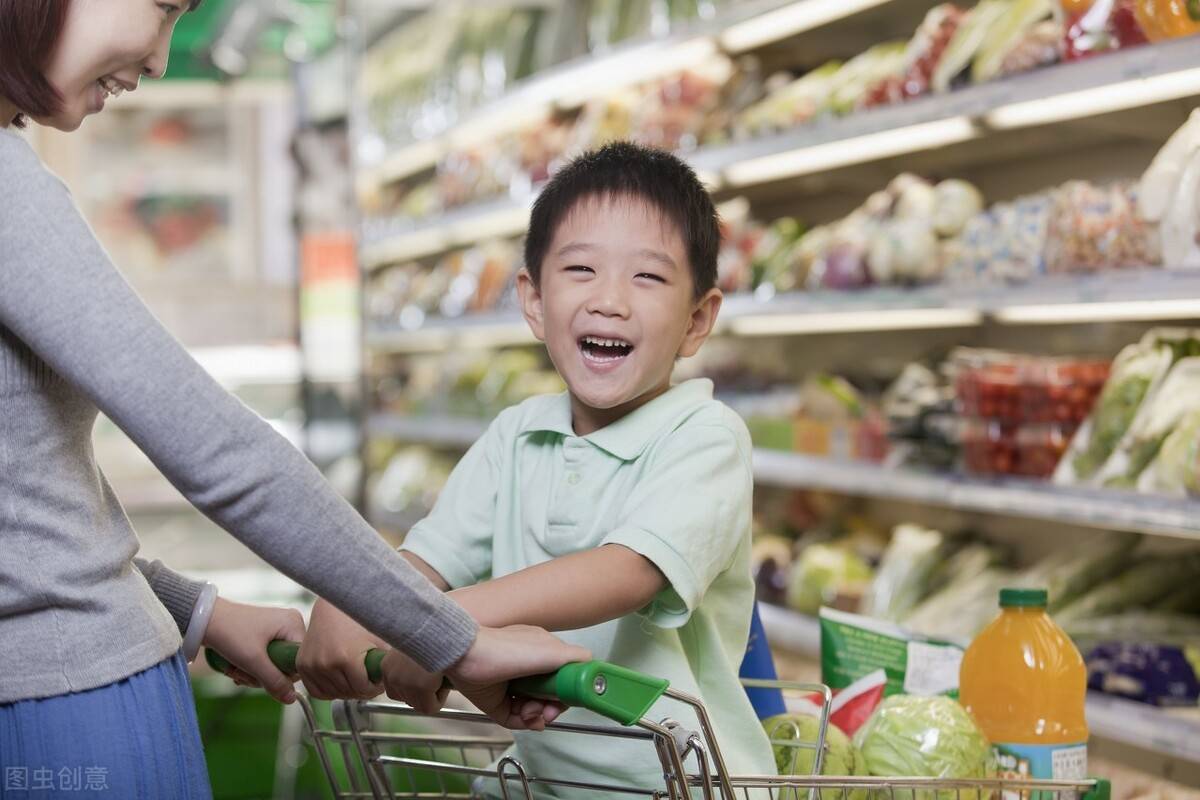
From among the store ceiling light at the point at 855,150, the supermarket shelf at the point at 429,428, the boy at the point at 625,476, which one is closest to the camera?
the boy at the point at 625,476

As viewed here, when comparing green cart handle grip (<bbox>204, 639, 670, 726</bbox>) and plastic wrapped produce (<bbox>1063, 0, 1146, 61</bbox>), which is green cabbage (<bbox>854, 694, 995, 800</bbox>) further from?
plastic wrapped produce (<bbox>1063, 0, 1146, 61</bbox>)

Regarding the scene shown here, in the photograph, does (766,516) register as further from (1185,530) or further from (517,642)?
(517,642)

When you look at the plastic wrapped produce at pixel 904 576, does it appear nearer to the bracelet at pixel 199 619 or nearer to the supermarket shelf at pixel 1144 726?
the supermarket shelf at pixel 1144 726

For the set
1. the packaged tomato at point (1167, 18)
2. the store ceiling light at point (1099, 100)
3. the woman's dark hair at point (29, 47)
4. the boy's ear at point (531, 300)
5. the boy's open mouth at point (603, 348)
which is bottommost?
the boy's open mouth at point (603, 348)

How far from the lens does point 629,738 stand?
58.3 inches

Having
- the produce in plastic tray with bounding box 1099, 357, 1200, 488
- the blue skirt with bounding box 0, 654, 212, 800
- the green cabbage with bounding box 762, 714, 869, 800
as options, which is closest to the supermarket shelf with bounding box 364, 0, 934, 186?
the produce in plastic tray with bounding box 1099, 357, 1200, 488

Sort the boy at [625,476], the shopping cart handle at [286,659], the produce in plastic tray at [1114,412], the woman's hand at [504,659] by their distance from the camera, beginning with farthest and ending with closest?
the produce in plastic tray at [1114,412] → the boy at [625,476] → the shopping cart handle at [286,659] → the woman's hand at [504,659]

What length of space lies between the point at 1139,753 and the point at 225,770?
10.6ft

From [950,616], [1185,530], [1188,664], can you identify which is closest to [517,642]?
[1185,530]

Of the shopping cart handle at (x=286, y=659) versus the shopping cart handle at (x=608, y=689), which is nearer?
the shopping cart handle at (x=608, y=689)

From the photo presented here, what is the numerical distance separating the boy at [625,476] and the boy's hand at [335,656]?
0.06ft

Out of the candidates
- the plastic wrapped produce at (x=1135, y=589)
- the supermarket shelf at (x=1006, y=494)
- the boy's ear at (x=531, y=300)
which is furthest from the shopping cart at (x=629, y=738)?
the plastic wrapped produce at (x=1135, y=589)

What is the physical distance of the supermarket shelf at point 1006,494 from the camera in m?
2.35

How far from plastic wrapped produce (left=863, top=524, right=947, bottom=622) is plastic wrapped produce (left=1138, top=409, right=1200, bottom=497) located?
0.97 m
